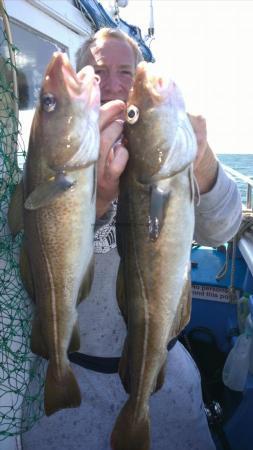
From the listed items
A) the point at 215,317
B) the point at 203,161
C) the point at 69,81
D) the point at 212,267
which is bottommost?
the point at 215,317

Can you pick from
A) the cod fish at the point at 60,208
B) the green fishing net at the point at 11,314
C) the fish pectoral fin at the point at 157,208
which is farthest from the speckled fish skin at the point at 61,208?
the green fishing net at the point at 11,314

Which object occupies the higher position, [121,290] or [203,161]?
[203,161]

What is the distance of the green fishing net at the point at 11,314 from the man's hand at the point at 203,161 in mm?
1009

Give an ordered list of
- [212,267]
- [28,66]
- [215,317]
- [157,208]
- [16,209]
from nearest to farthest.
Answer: [157,208], [16,209], [28,66], [215,317], [212,267]

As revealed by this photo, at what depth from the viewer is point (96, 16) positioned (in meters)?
4.95

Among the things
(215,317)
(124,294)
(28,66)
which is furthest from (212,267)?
(124,294)

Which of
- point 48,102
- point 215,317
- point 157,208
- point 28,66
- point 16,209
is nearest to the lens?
point 157,208

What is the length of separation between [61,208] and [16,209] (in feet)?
0.94

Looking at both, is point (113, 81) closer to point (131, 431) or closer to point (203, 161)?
point (203, 161)

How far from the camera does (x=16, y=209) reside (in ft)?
5.93

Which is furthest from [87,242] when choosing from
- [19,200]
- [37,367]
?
[37,367]

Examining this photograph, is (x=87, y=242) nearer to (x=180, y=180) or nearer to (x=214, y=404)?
(x=180, y=180)

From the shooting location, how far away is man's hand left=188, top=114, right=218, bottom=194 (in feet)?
5.65

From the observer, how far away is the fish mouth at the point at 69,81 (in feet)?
5.36
